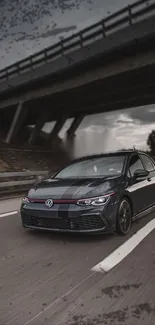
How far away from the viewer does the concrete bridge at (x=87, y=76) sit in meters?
18.0

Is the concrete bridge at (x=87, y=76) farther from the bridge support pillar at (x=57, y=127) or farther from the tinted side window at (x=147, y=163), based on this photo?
the tinted side window at (x=147, y=163)

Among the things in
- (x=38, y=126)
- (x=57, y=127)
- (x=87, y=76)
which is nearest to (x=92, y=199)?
(x=87, y=76)

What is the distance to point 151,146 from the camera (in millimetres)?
53812

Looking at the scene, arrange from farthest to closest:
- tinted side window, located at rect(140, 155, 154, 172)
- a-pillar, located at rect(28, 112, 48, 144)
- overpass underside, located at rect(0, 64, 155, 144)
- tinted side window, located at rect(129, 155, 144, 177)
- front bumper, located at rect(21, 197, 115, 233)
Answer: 1. a-pillar, located at rect(28, 112, 48, 144)
2. overpass underside, located at rect(0, 64, 155, 144)
3. tinted side window, located at rect(140, 155, 154, 172)
4. tinted side window, located at rect(129, 155, 144, 177)
5. front bumper, located at rect(21, 197, 115, 233)

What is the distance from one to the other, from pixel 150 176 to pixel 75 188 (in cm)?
246

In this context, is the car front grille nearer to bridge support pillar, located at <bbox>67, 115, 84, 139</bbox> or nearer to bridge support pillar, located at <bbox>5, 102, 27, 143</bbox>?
bridge support pillar, located at <bbox>5, 102, 27, 143</bbox>

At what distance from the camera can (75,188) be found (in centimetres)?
485

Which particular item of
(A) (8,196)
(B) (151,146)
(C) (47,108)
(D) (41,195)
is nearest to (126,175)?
(D) (41,195)

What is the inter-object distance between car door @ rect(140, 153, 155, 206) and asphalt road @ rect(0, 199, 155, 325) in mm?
1459

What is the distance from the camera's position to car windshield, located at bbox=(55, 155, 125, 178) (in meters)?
5.73

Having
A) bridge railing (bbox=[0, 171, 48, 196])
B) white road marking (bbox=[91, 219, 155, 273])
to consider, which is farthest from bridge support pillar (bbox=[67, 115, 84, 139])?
white road marking (bbox=[91, 219, 155, 273])

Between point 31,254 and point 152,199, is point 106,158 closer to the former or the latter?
point 152,199

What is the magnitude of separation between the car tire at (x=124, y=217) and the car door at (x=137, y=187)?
0.25m

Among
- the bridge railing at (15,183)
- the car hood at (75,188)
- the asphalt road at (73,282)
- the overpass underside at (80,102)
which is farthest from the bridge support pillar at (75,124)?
the asphalt road at (73,282)
